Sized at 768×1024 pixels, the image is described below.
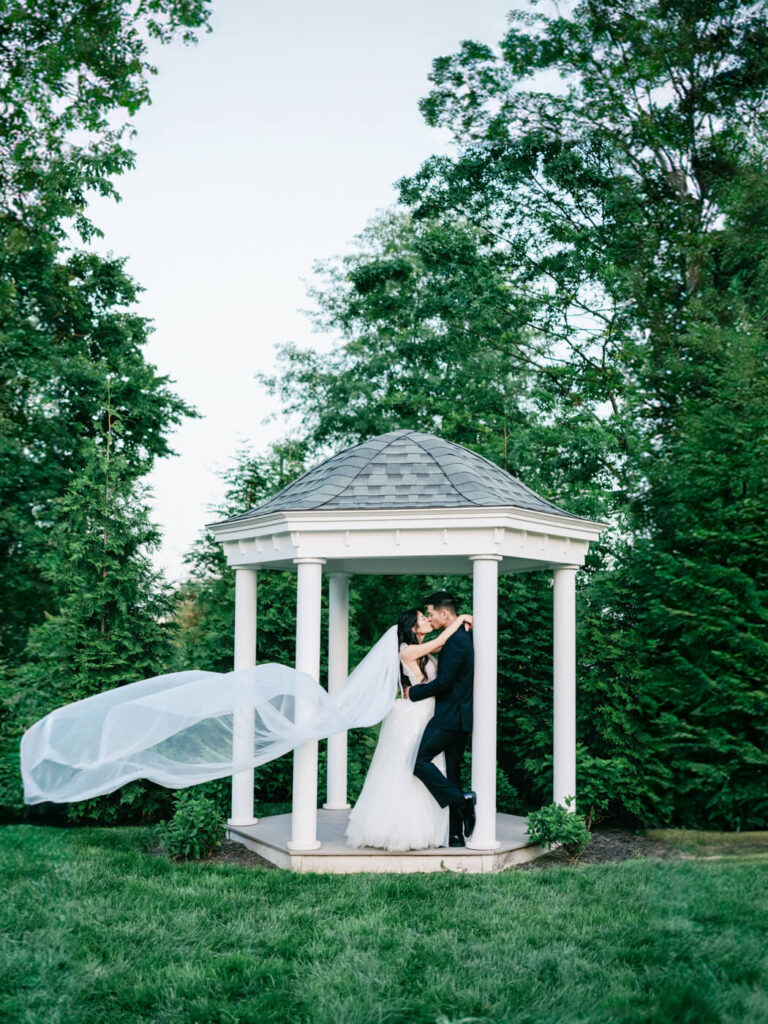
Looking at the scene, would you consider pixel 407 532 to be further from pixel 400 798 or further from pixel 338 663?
pixel 338 663

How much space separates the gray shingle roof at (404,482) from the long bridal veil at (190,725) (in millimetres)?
1340

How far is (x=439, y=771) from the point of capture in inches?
340

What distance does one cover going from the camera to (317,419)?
2339 cm

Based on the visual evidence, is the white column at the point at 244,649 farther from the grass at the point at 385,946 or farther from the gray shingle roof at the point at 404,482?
the grass at the point at 385,946

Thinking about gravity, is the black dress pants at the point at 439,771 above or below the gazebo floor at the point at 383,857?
above

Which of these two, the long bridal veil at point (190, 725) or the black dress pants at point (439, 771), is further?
the black dress pants at point (439, 771)

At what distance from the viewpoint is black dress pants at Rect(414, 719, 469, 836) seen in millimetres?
8539

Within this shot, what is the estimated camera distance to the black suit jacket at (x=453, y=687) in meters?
8.67

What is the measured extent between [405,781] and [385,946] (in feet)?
8.97

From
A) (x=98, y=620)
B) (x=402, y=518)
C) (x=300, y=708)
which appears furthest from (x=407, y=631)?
(x=98, y=620)

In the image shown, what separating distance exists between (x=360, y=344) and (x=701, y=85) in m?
9.50

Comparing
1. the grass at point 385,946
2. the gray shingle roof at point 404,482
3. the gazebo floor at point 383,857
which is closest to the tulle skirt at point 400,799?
the gazebo floor at point 383,857

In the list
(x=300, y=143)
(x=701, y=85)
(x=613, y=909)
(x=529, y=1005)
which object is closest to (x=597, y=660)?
(x=613, y=909)

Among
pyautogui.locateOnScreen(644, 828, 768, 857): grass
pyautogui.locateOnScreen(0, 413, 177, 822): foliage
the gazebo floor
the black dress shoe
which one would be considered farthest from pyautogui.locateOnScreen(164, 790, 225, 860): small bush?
pyautogui.locateOnScreen(644, 828, 768, 857): grass
